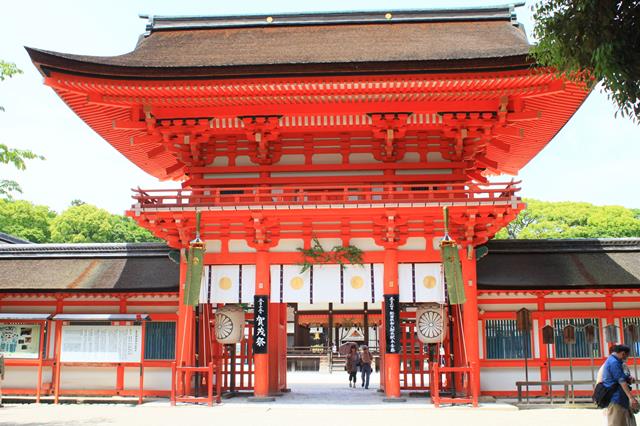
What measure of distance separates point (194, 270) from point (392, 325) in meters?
4.83

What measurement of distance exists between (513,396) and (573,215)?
4518cm

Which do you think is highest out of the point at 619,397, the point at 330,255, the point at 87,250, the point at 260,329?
the point at 87,250

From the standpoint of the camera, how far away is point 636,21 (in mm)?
8469

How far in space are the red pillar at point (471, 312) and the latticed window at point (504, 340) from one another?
952mm

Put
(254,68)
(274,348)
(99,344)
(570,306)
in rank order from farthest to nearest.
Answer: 1. (274,348)
2. (570,306)
3. (99,344)
4. (254,68)

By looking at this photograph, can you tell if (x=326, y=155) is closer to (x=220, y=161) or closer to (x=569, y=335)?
(x=220, y=161)

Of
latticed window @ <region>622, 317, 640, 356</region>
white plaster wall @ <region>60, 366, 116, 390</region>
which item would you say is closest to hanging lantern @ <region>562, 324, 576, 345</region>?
latticed window @ <region>622, 317, 640, 356</region>

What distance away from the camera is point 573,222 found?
57.8 metres

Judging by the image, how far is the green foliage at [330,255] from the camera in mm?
15648

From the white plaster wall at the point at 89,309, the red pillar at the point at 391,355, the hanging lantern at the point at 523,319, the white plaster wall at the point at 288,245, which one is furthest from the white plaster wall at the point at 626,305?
the white plaster wall at the point at 89,309

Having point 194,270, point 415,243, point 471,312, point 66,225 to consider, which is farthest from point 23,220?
point 471,312

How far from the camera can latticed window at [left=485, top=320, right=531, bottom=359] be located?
16328 millimetres

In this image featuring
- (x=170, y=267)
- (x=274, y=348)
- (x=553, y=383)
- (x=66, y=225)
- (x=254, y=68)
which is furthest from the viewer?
(x=66, y=225)

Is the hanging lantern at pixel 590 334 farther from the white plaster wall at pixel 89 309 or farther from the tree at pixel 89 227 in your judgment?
the tree at pixel 89 227
